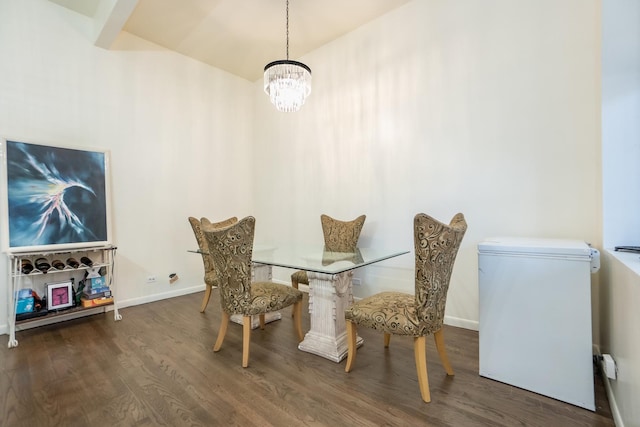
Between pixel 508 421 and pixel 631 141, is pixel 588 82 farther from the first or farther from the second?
pixel 508 421

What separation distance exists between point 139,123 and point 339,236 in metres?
2.91

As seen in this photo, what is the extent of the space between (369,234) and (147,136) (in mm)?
3094

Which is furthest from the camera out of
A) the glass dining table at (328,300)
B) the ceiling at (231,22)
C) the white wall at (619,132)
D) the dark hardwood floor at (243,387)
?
the ceiling at (231,22)

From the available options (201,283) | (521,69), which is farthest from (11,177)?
(521,69)

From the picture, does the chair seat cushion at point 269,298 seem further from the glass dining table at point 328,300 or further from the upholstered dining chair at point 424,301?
the upholstered dining chair at point 424,301

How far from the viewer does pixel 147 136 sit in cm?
383

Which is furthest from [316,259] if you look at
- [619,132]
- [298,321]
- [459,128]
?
[619,132]

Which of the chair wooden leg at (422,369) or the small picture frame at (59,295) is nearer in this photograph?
the chair wooden leg at (422,369)

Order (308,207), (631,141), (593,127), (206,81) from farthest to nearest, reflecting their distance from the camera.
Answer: (206,81), (308,207), (593,127), (631,141)

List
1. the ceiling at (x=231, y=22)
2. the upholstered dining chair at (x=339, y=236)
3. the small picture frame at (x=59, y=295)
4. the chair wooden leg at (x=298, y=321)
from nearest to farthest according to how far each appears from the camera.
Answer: the chair wooden leg at (x=298, y=321), the small picture frame at (x=59, y=295), the ceiling at (x=231, y=22), the upholstered dining chair at (x=339, y=236)

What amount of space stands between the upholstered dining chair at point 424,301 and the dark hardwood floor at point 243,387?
24cm

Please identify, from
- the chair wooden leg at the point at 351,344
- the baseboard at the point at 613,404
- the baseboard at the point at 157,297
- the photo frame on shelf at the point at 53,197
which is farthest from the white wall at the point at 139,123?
the baseboard at the point at 613,404

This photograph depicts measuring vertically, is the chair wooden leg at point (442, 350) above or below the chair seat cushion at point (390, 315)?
below

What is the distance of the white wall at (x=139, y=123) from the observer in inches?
118
